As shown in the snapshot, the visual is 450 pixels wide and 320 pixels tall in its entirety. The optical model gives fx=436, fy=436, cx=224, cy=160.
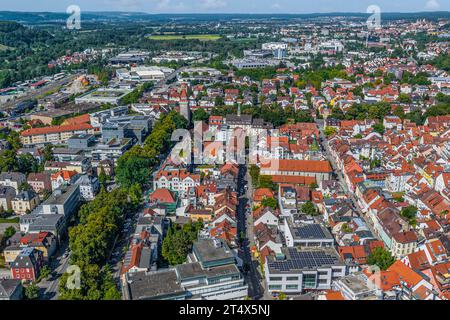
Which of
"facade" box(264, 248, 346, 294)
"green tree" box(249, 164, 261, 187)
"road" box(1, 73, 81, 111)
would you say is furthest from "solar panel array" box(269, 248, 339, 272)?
"road" box(1, 73, 81, 111)

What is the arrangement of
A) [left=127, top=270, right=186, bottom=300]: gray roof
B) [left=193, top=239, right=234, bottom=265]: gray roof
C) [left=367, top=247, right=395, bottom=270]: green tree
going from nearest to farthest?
[left=127, top=270, right=186, bottom=300]: gray roof, [left=193, top=239, right=234, bottom=265]: gray roof, [left=367, top=247, right=395, bottom=270]: green tree

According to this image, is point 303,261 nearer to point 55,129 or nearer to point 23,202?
point 23,202

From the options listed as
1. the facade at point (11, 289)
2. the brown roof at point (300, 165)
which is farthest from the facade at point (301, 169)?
the facade at point (11, 289)

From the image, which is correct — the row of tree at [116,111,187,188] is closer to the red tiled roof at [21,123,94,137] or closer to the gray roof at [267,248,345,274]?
the red tiled roof at [21,123,94,137]

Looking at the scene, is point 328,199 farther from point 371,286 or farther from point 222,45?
point 222,45

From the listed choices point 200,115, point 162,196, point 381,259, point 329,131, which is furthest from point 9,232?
point 329,131

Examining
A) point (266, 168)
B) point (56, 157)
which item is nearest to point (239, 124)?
point (266, 168)
